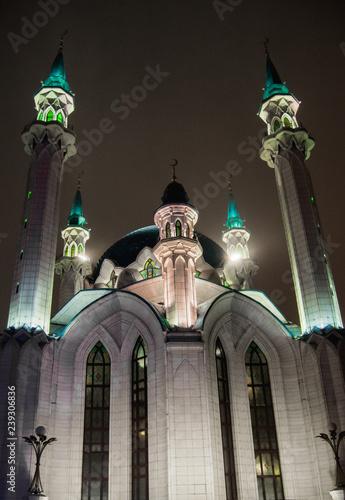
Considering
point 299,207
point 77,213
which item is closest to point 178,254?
point 299,207

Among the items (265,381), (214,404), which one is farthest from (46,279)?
(265,381)

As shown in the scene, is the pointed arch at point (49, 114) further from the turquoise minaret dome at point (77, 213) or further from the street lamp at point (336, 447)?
the street lamp at point (336, 447)

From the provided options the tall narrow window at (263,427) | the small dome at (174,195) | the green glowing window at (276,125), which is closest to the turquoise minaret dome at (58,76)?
the small dome at (174,195)

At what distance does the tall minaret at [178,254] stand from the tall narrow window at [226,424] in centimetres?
277

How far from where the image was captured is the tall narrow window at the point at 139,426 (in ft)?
70.1

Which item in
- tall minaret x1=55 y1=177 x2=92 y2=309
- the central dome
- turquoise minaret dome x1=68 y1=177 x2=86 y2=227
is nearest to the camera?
the central dome

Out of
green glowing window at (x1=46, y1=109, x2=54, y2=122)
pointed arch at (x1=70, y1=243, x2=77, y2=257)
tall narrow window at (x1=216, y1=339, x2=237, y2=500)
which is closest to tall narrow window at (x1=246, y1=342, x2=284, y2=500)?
A: tall narrow window at (x1=216, y1=339, x2=237, y2=500)

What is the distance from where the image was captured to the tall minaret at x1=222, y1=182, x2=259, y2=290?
36531 millimetres

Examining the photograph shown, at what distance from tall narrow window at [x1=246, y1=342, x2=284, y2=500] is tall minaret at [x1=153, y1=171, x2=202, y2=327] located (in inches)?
181

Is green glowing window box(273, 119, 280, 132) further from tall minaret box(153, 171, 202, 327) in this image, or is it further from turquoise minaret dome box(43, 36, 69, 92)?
turquoise minaret dome box(43, 36, 69, 92)

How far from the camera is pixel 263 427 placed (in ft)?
78.0

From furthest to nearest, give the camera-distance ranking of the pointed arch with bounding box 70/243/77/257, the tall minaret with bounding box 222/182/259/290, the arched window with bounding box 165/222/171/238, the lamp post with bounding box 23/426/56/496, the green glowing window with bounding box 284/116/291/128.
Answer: the pointed arch with bounding box 70/243/77/257, the tall minaret with bounding box 222/182/259/290, the green glowing window with bounding box 284/116/291/128, the arched window with bounding box 165/222/171/238, the lamp post with bounding box 23/426/56/496

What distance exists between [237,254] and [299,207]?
11.5 meters

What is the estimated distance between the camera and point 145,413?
2275 cm
